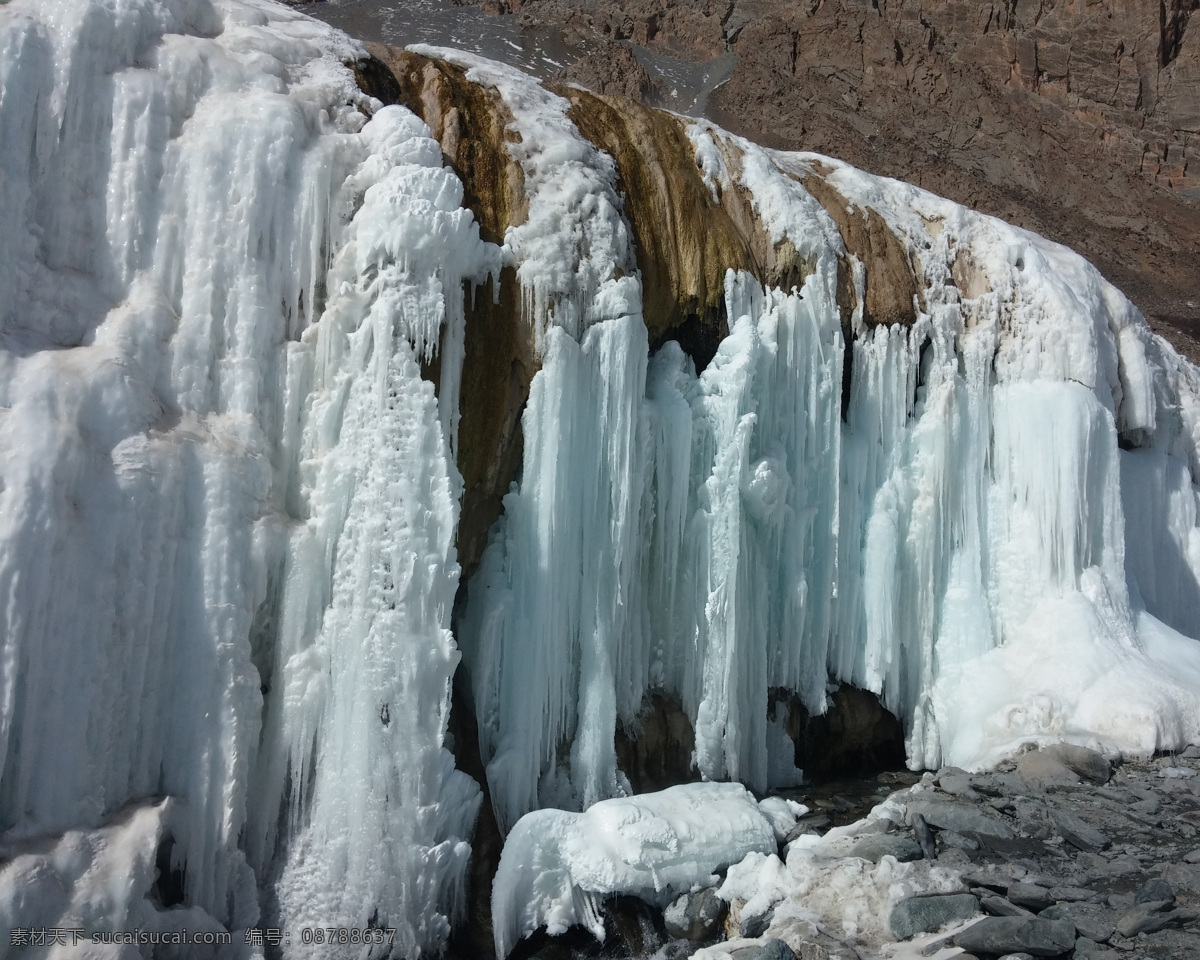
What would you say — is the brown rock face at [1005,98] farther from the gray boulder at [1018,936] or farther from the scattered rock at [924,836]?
the gray boulder at [1018,936]

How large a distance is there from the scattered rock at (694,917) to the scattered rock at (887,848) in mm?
921

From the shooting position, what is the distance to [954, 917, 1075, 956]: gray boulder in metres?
5.26

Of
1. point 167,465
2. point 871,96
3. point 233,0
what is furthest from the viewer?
point 871,96

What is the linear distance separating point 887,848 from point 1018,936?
1267mm

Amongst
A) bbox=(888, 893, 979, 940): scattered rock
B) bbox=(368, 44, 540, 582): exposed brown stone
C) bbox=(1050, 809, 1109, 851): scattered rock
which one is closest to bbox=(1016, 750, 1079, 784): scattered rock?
bbox=(1050, 809, 1109, 851): scattered rock

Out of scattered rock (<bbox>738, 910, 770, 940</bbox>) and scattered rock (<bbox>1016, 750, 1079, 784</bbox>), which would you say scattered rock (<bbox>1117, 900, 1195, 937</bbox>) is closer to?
scattered rock (<bbox>738, 910, 770, 940</bbox>)

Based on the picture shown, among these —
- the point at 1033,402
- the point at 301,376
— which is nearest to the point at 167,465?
the point at 301,376

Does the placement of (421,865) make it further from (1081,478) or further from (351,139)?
(1081,478)

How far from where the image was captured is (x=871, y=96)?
31.0 m

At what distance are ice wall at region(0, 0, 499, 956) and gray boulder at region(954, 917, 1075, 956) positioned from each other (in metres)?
3.00

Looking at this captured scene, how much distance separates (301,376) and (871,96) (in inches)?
1120

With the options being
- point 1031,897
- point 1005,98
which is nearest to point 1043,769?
point 1031,897

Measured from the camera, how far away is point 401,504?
6547mm

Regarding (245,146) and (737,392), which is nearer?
(245,146)
